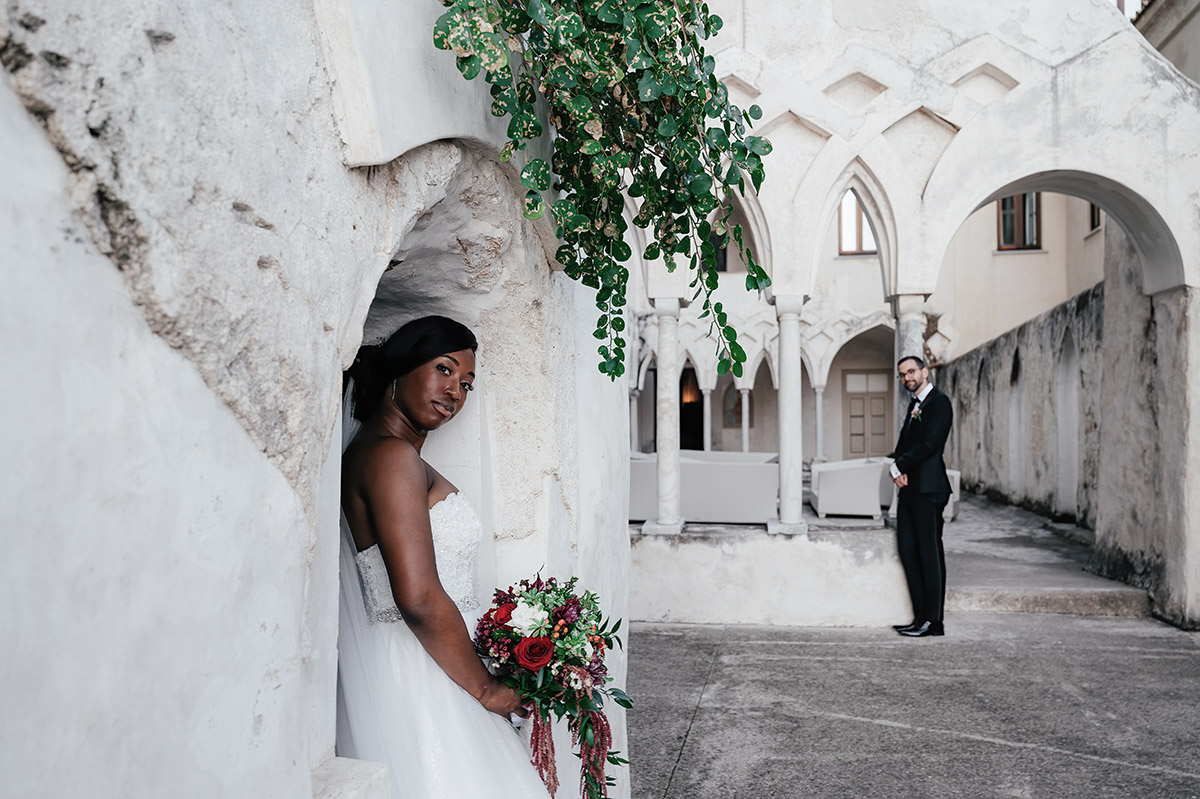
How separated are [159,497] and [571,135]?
43.8 inches

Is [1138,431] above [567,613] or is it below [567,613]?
above

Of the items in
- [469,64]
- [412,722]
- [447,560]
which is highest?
[469,64]

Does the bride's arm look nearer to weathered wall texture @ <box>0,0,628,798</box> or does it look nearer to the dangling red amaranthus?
the dangling red amaranthus

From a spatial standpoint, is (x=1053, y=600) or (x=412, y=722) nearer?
(x=412, y=722)

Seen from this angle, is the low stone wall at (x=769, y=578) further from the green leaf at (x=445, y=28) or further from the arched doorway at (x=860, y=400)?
the arched doorway at (x=860, y=400)

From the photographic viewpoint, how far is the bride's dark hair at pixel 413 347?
1832mm

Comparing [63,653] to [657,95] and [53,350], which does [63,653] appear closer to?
[53,350]

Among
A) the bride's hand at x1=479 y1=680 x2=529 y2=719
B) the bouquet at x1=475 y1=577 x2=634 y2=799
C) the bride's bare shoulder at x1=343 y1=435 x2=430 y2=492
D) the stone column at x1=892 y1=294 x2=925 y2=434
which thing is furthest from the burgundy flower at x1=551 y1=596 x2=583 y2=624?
the stone column at x1=892 y1=294 x2=925 y2=434

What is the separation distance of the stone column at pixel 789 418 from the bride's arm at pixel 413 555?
4.55 metres

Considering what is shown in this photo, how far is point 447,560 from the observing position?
192 cm

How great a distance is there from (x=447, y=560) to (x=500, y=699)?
32cm

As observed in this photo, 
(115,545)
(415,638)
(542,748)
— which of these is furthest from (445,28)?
(542,748)

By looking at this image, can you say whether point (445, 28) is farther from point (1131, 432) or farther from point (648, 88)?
point (1131, 432)

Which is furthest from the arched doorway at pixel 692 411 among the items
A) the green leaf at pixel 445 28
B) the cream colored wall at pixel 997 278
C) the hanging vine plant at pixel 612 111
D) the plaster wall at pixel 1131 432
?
the green leaf at pixel 445 28
